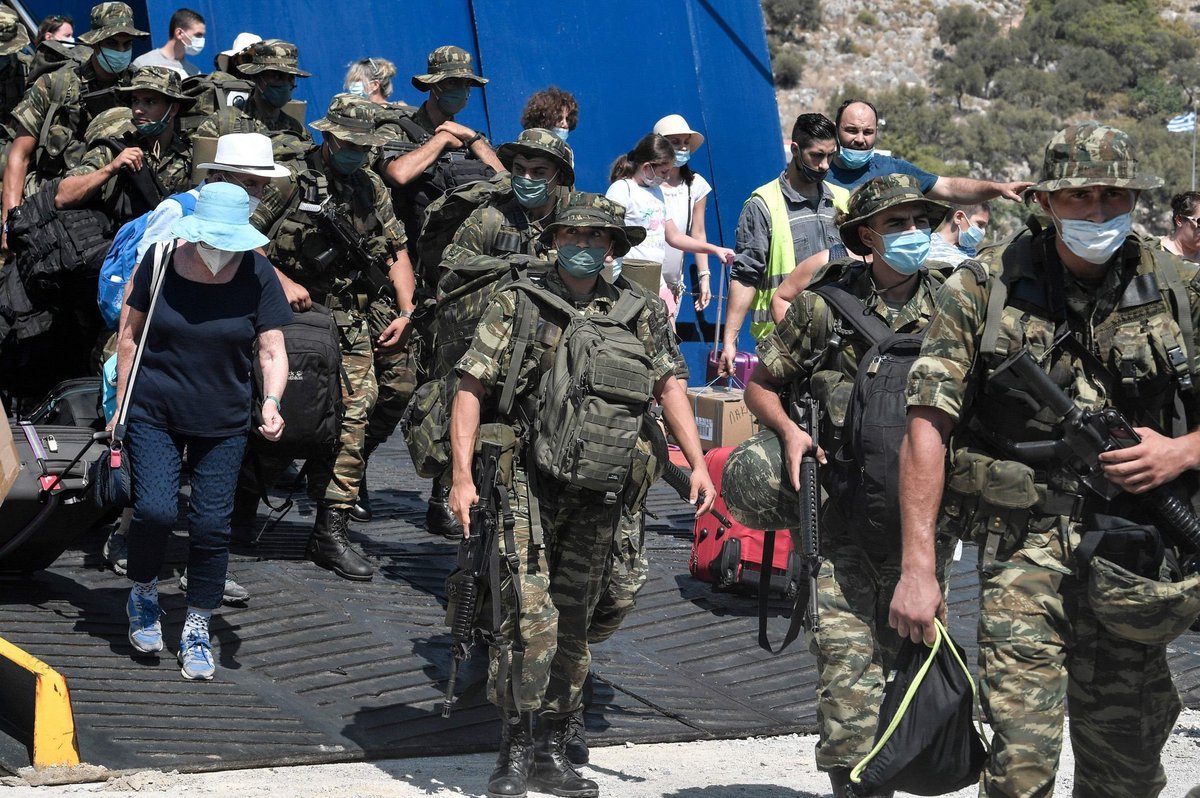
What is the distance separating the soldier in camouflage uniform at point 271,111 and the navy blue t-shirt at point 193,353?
1.70 meters

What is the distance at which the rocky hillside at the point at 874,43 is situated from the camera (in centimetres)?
5222

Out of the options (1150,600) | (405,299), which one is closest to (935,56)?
(405,299)

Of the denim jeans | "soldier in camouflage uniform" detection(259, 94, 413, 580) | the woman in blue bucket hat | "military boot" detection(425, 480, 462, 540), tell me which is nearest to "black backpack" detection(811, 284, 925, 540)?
the woman in blue bucket hat

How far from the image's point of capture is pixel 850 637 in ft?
16.0

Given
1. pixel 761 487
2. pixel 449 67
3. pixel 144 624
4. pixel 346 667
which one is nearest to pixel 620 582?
pixel 761 487

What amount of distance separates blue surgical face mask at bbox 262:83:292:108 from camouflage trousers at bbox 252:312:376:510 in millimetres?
1257

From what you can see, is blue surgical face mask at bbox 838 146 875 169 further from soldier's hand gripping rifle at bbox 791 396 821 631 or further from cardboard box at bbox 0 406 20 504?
cardboard box at bbox 0 406 20 504

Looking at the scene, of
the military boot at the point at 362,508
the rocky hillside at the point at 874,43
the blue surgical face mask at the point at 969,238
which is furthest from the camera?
the rocky hillside at the point at 874,43

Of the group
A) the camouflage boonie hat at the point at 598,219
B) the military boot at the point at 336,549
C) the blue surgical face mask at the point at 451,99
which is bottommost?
the military boot at the point at 336,549

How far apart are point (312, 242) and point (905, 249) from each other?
3258mm

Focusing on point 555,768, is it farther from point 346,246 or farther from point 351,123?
point 351,123

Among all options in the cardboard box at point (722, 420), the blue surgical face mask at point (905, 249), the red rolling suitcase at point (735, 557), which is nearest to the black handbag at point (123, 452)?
the blue surgical face mask at point (905, 249)

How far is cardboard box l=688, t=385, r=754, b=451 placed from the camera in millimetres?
9359

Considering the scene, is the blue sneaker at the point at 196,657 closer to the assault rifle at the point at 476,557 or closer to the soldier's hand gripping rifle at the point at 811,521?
the assault rifle at the point at 476,557
